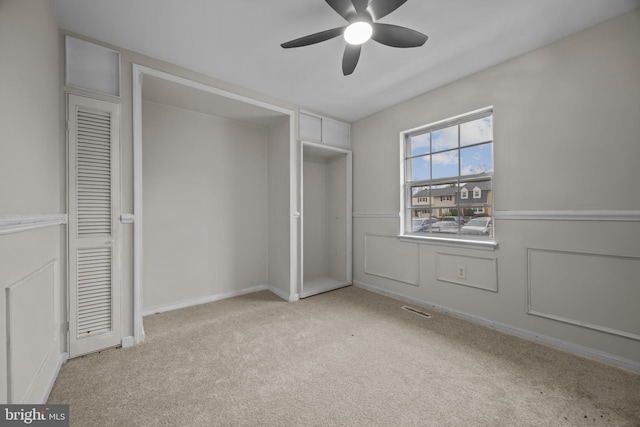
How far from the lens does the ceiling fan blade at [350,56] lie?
2039 mm

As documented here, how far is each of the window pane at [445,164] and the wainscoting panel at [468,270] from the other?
1.00 metres

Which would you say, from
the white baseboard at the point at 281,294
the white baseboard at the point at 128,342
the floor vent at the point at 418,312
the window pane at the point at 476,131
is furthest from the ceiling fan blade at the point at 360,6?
the white baseboard at the point at 128,342

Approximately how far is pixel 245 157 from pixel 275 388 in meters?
2.95

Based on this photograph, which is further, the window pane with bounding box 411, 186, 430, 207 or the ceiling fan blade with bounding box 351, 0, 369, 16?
the window pane with bounding box 411, 186, 430, 207

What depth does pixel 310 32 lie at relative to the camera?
216 centimetres

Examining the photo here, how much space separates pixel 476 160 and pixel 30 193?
3.76 m

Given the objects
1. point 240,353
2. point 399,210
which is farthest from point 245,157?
point 240,353

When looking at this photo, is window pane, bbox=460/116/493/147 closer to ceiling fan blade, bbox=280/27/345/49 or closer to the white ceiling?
the white ceiling

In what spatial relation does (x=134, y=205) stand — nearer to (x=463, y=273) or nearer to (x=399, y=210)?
(x=399, y=210)

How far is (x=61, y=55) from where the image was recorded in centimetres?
204

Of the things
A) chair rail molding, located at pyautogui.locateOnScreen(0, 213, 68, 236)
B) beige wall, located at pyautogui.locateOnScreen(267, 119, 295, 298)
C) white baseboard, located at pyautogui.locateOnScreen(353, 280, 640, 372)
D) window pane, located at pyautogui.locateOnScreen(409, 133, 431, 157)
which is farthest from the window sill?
chair rail molding, located at pyautogui.locateOnScreen(0, 213, 68, 236)

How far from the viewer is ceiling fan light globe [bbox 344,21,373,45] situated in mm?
1804

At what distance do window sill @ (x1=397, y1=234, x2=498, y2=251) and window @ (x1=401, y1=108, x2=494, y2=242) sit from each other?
0.06m

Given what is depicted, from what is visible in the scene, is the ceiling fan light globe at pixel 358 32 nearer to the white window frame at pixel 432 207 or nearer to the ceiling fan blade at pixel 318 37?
the ceiling fan blade at pixel 318 37
